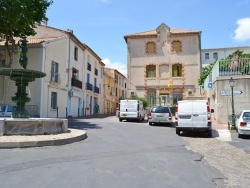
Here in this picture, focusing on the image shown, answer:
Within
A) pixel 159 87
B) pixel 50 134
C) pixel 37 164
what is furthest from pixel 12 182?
pixel 159 87

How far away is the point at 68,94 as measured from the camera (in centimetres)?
2959

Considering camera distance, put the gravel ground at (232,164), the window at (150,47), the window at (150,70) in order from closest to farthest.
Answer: the gravel ground at (232,164)
the window at (150,70)
the window at (150,47)

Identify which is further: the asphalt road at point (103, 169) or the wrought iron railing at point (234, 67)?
the wrought iron railing at point (234, 67)

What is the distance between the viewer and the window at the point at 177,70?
35.2 meters

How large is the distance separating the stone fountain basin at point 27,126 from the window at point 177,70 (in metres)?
25.8

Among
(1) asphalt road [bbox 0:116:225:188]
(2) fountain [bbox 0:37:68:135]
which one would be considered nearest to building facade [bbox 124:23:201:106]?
(2) fountain [bbox 0:37:68:135]

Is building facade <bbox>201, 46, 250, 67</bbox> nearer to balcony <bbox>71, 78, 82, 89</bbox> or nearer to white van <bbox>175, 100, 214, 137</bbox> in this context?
balcony <bbox>71, 78, 82, 89</bbox>

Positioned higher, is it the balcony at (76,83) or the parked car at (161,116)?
the balcony at (76,83)

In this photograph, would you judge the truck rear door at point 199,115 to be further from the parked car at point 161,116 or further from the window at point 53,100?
the window at point 53,100

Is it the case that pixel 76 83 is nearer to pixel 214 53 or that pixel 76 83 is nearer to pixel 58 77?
pixel 58 77

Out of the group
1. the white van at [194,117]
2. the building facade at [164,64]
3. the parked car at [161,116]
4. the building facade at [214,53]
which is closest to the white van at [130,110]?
the parked car at [161,116]

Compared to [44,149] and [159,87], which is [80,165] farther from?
[159,87]

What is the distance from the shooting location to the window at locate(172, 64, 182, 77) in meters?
35.2

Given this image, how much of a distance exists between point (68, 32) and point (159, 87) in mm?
13375
